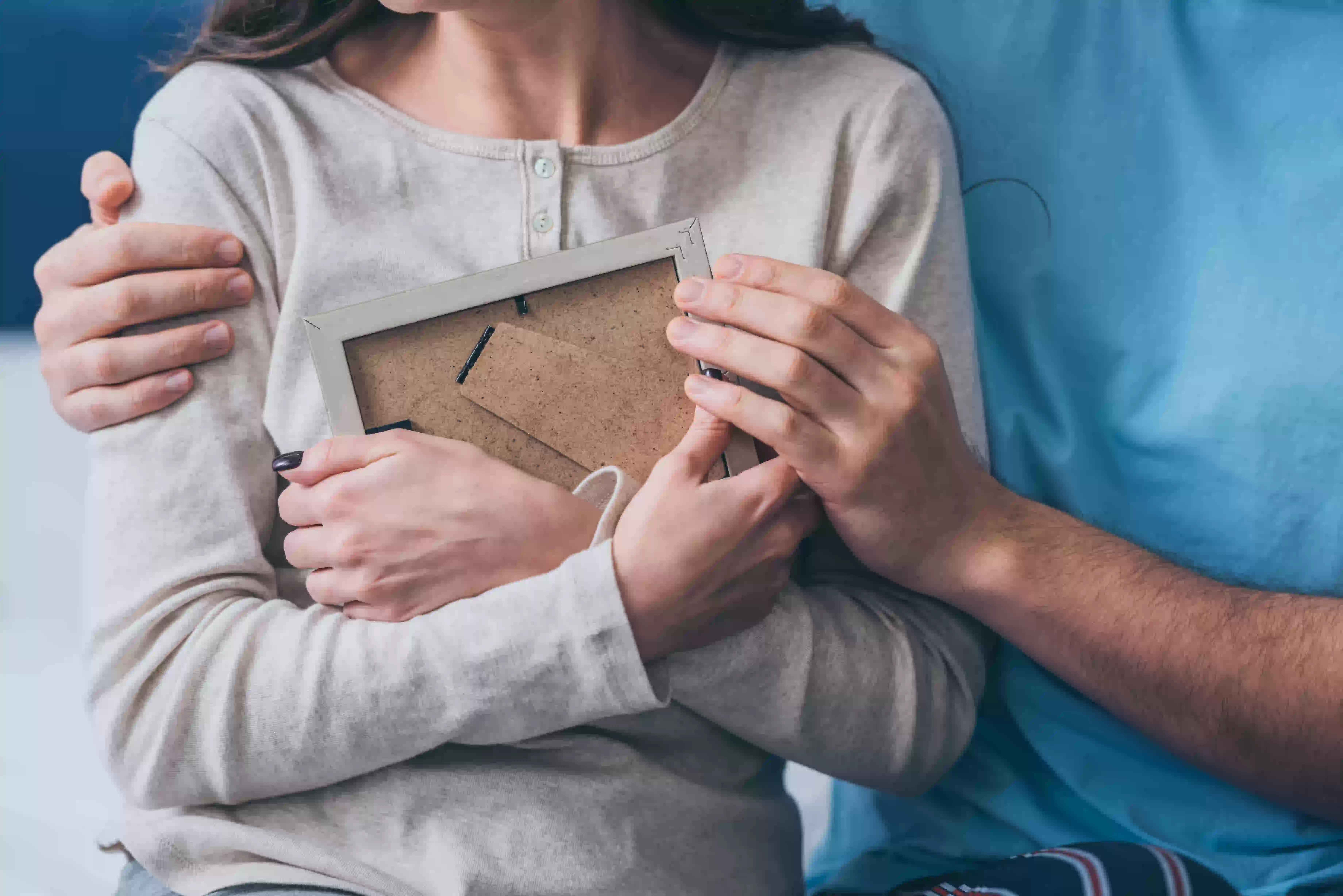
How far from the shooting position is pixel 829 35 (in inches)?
39.6

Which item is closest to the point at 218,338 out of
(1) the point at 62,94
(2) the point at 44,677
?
(2) the point at 44,677

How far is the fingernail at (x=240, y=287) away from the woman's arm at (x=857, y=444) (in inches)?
12.9

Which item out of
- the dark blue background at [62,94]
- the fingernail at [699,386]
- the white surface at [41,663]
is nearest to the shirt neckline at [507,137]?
the fingernail at [699,386]

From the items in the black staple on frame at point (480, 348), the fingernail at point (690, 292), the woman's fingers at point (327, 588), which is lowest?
the woman's fingers at point (327, 588)

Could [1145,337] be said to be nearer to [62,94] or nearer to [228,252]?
[228,252]

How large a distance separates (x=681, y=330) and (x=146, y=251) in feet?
1.32

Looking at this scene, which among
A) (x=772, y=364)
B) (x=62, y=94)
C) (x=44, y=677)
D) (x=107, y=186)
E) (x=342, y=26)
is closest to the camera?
(x=772, y=364)

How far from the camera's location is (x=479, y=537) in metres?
0.73

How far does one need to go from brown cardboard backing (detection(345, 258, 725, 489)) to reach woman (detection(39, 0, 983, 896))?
0.08 feet

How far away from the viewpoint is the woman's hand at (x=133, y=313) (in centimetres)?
74

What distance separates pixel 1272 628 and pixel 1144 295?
0.31 m

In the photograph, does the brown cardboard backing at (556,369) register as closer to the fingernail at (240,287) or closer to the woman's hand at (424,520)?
the woman's hand at (424,520)

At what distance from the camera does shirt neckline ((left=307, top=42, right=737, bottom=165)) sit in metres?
0.86

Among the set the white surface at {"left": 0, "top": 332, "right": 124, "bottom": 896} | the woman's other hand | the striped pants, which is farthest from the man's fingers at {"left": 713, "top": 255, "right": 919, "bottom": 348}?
the white surface at {"left": 0, "top": 332, "right": 124, "bottom": 896}
